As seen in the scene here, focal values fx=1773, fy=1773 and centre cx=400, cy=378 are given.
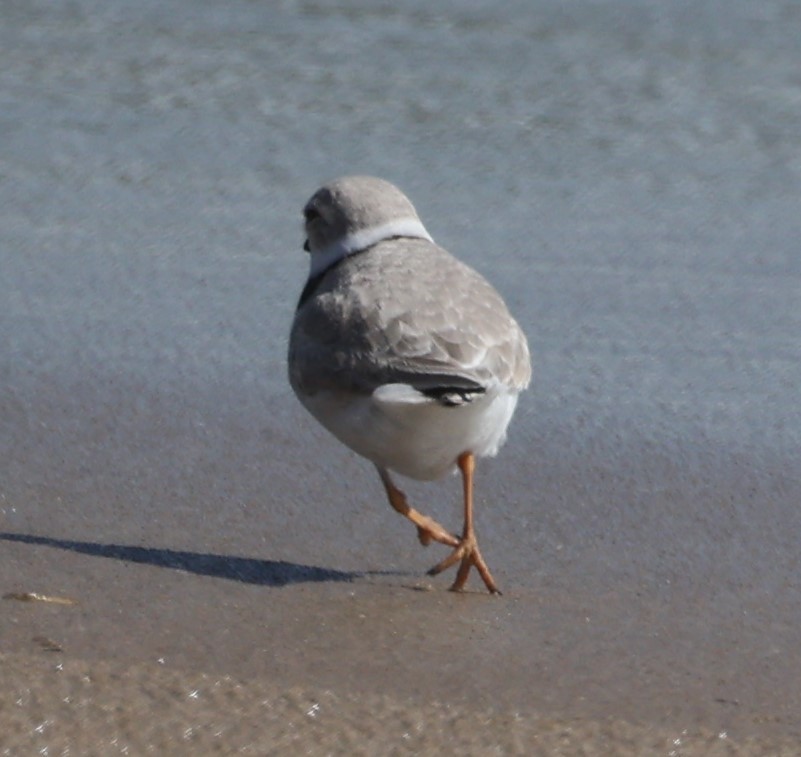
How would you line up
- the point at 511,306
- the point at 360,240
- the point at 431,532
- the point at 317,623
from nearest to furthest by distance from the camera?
the point at 317,623, the point at 431,532, the point at 360,240, the point at 511,306

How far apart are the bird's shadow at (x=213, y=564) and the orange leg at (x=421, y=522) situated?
14 cm

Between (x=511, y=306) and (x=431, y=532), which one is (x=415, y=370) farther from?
(x=511, y=306)

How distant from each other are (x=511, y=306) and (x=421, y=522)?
5.69ft

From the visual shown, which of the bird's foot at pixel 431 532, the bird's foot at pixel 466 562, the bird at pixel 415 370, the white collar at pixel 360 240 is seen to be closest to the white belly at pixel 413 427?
the bird at pixel 415 370

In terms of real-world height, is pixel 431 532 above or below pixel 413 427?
below

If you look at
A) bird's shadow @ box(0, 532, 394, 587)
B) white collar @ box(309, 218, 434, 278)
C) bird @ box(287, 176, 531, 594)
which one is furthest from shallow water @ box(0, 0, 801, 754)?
white collar @ box(309, 218, 434, 278)

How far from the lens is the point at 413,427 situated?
417 cm

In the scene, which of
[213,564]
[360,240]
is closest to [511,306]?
[360,240]

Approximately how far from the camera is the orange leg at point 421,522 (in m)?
4.29

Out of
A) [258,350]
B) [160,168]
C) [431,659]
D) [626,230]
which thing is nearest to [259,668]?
[431,659]

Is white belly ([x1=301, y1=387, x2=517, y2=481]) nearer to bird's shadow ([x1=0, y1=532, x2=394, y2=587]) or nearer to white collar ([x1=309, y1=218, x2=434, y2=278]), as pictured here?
bird's shadow ([x1=0, y1=532, x2=394, y2=587])

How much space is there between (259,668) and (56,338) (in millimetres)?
2426

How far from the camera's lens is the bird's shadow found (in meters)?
4.15

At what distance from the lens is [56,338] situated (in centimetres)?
571
